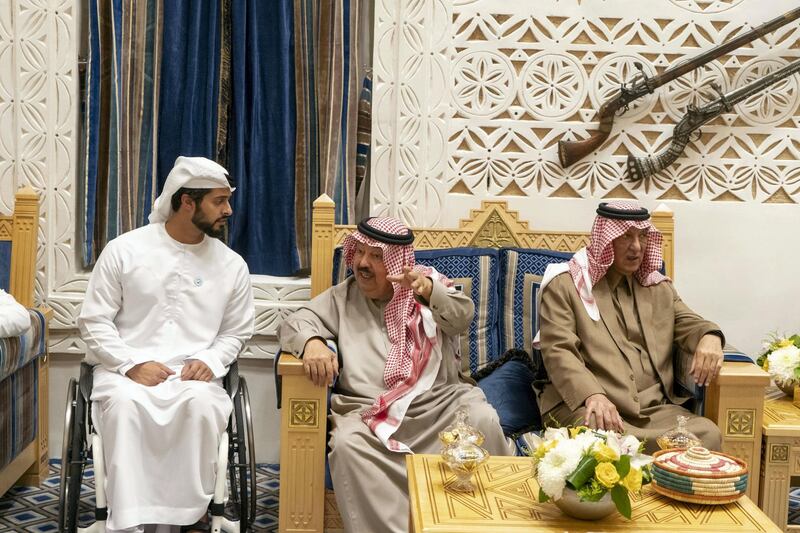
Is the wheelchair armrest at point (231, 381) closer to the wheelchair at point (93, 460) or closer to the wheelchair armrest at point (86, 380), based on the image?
the wheelchair at point (93, 460)

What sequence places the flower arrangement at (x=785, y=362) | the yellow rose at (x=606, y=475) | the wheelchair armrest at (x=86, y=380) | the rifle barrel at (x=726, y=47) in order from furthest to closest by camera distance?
the rifle barrel at (x=726, y=47), the flower arrangement at (x=785, y=362), the wheelchair armrest at (x=86, y=380), the yellow rose at (x=606, y=475)

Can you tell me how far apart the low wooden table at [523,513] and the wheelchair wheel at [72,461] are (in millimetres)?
1159

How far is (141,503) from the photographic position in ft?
10.4

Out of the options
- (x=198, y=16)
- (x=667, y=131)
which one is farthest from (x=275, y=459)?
(x=667, y=131)

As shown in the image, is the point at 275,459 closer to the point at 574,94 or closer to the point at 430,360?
the point at 430,360

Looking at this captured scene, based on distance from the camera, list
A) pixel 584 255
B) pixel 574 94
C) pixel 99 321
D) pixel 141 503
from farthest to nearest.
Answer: pixel 574 94 → pixel 584 255 → pixel 99 321 → pixel 141 503

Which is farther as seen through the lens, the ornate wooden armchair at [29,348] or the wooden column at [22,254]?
the wooden column at [22,254]

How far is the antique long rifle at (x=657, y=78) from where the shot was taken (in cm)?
422

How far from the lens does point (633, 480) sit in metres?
2.46

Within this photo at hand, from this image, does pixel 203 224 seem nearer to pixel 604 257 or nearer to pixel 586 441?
pixel 604 257

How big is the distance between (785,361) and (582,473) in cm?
180

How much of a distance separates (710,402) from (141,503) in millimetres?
2103

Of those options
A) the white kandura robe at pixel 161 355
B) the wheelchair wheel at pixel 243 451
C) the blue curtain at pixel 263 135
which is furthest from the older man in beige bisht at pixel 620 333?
the blue curtain at pixel 263 135

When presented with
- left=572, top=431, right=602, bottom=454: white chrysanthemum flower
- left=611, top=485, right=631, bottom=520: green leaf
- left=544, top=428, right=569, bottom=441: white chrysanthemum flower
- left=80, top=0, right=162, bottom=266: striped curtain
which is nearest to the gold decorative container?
left=544, top=428, right=569, bottom=441: white chrysanthemum flower
